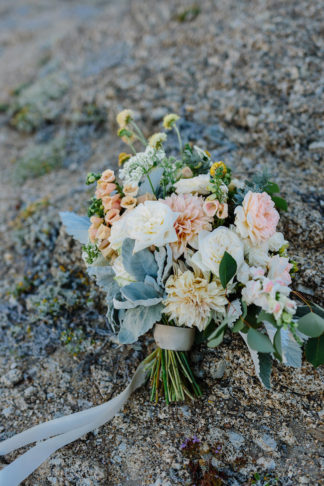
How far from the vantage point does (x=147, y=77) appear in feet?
16.2

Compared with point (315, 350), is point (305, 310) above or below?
above

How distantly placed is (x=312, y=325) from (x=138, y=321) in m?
0.81

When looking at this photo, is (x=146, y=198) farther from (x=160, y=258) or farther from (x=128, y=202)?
(x=160, y=258)

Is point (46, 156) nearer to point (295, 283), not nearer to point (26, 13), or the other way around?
point (295, 283)

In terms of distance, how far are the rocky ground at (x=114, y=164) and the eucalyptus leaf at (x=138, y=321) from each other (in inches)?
22.6

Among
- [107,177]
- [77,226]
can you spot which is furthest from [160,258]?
[77,226]

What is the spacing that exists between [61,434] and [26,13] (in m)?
10.7

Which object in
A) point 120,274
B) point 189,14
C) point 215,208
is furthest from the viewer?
point 189,14

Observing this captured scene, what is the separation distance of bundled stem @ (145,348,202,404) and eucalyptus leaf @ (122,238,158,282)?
555 mm

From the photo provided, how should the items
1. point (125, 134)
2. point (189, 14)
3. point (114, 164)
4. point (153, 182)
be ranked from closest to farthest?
point (153, 182)
point (125, 134)
point (114, 164)
point (189, 14)

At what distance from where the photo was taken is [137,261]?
2010 millimetres

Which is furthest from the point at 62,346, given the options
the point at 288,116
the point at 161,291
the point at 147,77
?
the point at 147,77

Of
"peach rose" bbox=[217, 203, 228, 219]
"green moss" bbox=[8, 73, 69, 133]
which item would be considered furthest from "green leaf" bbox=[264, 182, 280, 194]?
"green moss" bbox=[8, 73, 69, 133]

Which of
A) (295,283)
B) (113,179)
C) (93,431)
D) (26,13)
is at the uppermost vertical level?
(26,13)
